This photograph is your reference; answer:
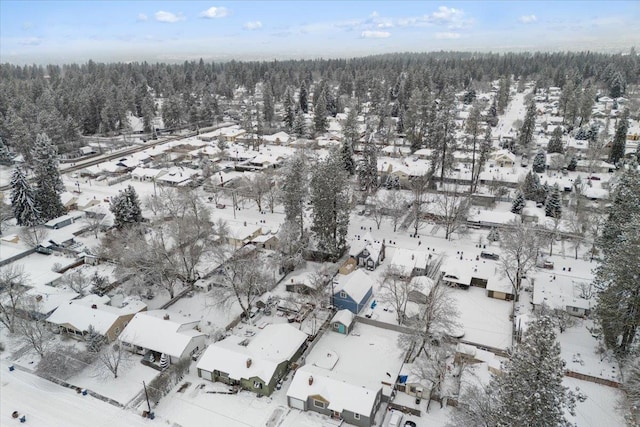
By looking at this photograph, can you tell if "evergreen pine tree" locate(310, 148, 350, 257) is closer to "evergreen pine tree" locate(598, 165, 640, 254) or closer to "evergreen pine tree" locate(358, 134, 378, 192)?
"evergreen pine tree" locate(358, 134, 378, 192)

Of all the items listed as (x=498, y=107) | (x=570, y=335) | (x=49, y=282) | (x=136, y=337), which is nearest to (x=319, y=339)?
(x=136, y=337)

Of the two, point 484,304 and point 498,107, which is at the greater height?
point 498,107

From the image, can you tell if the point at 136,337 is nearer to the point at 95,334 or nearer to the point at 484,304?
the point at 95,334

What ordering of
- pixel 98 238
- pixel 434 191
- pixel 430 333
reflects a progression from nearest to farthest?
pixel 430 333 < pixel 98 238 < pixel 434 191

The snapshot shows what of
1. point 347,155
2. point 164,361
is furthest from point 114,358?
point 347,155

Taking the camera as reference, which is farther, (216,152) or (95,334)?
(216,152)

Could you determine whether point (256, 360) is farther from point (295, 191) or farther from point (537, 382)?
point (295, 191)
